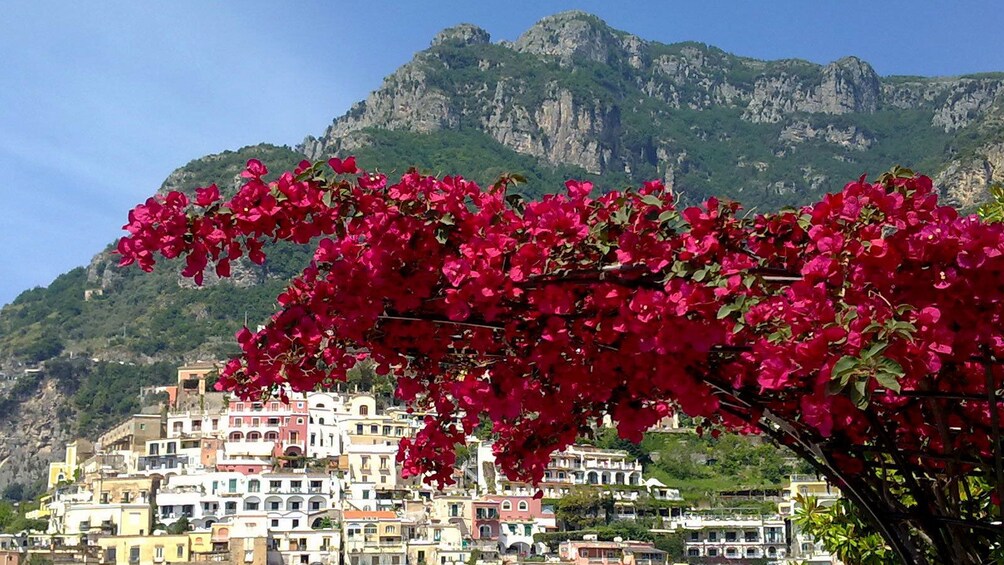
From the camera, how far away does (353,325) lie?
4137 mm

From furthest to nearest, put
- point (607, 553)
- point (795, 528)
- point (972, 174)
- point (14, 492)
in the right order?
point (972, 174), point (14, 492), point (607, 553), point (795, 528)

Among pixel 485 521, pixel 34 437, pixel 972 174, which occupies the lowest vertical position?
pixel 485 521

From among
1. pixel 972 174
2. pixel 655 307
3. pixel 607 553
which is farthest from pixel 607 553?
pixel 972 174

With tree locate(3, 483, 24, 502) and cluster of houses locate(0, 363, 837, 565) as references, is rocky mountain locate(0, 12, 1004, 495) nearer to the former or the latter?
tree locate(3, 483, 24, 502)

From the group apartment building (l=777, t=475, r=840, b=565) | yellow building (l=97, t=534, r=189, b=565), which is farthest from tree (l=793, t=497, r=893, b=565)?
yellow building (l=97, t=534, r=189, b=565)

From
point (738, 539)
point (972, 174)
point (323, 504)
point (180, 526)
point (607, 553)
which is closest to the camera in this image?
point (607, 553)

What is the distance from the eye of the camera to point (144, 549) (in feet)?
145

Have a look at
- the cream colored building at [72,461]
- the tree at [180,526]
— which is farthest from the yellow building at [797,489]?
the cream colored building at [72,461]

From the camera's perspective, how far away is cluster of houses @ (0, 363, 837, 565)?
45156 millimetres

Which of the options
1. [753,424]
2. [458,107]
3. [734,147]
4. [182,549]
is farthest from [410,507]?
[734,147]

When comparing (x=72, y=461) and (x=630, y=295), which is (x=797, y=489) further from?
(x=72, y=461)

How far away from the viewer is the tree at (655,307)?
143 inches

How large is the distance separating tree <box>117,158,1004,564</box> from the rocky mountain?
315ft

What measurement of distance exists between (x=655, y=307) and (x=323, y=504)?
48193mm
